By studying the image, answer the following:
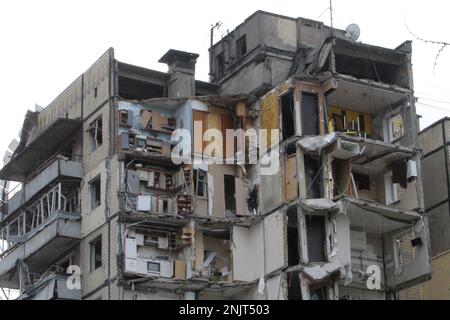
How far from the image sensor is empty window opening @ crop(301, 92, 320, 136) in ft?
219

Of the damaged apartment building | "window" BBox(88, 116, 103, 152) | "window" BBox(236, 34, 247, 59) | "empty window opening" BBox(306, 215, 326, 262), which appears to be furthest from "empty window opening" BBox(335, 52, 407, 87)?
"window" BBox(88, 116, 103, 152)

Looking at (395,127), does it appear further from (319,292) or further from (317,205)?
(319,292)

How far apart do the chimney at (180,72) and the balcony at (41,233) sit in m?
7.31

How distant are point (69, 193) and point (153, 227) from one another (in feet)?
20.7

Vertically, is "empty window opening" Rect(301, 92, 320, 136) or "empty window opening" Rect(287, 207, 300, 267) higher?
"empty window opening" Rect(301, 92, 320, 136)

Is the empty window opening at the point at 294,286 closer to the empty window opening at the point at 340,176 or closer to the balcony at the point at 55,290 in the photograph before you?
the empty window opening at the point at 340,176

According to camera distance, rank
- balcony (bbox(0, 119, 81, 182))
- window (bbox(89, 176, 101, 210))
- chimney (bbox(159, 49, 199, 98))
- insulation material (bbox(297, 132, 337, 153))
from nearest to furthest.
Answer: insulation material (bbox(297, 132, 337, 153)) < window (bbox(89, 176, 101, 210)) < chimney (bbox(159, 49, 199, 98)) < balcony (bbox(0, 119, 81, 182))

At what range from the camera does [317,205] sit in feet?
212

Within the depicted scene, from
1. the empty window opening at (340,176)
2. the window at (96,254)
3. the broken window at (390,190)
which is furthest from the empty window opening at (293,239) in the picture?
the window at (96,254)

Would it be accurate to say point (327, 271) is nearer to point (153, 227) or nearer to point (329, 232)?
point (329, 232)

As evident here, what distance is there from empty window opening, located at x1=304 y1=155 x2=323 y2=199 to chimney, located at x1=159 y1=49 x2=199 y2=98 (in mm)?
8027

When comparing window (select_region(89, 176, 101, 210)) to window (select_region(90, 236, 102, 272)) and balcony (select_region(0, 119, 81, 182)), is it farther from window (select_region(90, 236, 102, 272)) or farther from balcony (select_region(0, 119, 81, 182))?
balcony (select_region(0, 119, 81, 182))

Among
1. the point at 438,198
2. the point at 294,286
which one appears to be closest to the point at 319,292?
the point at 294,286

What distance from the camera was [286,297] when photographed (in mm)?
64188
